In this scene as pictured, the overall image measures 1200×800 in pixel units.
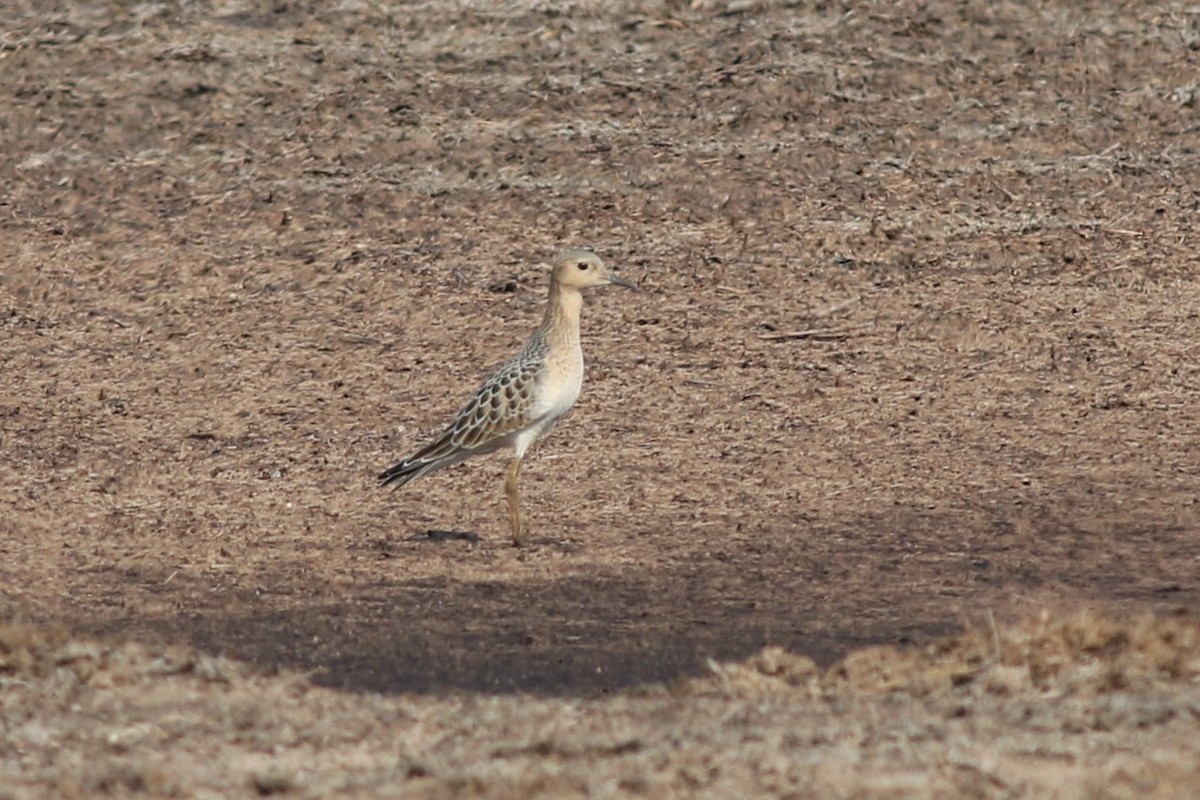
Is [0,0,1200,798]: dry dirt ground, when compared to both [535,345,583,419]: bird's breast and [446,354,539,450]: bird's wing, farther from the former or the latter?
[535,345,583,419]: bird's breast

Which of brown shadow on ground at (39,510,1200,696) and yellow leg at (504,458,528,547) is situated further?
yellow leg at (504,458,528,547)

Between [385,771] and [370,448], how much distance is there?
6.98 metres

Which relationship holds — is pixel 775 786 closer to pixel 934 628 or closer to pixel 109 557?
pixel 934 628

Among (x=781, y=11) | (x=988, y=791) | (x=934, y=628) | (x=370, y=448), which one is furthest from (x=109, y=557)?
(x=781, y=11)

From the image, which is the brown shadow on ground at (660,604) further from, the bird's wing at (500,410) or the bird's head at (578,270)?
the bird's head at (578,270)

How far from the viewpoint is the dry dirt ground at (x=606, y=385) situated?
673 cm

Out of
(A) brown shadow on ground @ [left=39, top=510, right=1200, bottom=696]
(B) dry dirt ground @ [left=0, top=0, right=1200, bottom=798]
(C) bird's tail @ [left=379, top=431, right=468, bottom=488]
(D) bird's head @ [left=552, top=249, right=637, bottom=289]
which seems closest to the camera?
(B) dry dirt ground @ [left=0, top=0, right=1200, bottom=798]

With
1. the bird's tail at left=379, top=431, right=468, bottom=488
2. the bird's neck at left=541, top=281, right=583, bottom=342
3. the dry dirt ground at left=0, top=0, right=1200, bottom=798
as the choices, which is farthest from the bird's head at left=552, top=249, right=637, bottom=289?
the dry dirt ground at left=0, top=0, right=1200, bottom=798

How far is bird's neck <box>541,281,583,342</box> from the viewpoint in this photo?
1115 cm

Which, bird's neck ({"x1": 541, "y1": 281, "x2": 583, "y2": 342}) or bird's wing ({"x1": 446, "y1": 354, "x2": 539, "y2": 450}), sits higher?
bird's neck ({"x1": 541, "y1": 281, "x2": 583, "y2": 342})

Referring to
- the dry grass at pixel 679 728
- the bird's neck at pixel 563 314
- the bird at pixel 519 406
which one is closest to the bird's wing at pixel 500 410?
the bird at pixel 519 406

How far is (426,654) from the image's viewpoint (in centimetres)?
838

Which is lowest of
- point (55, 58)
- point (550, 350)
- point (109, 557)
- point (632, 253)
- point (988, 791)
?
point (988, 791)

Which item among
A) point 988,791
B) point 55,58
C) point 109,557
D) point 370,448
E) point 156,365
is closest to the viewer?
point 988,791
